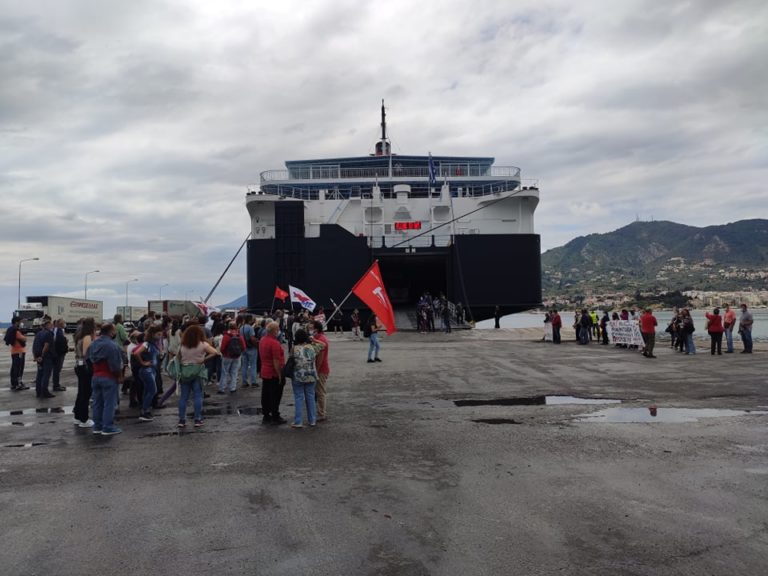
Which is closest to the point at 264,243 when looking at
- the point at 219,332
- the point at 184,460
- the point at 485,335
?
the point at 485,335

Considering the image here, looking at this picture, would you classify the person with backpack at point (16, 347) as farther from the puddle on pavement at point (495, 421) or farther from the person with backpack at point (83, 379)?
the puddle on pavement at point (495, 421)

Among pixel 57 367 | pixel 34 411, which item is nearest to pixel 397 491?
pixel 34 411

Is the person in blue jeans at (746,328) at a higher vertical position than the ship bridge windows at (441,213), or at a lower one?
lower

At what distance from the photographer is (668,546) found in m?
3.73

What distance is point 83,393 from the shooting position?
8055 mm

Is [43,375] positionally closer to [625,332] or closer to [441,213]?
[625,332]

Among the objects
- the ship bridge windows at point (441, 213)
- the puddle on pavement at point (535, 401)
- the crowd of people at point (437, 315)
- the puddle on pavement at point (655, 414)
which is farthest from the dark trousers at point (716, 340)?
the ship bridge windows at point (441, 213)

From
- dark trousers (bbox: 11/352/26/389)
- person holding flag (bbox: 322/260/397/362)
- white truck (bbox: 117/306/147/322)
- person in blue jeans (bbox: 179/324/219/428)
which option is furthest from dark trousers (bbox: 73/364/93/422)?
white truck (bbox: 117/306/147/322)

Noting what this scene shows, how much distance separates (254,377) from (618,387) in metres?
7.30

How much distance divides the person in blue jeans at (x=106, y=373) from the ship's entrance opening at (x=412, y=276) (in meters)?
24.5

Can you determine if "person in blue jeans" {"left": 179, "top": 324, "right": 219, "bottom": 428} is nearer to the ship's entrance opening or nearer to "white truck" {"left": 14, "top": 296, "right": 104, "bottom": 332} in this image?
the ship's entrance opening

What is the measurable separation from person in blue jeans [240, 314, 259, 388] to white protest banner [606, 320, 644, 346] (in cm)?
1288

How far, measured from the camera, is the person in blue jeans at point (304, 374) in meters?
7.50

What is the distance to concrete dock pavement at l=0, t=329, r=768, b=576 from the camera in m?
3.64
